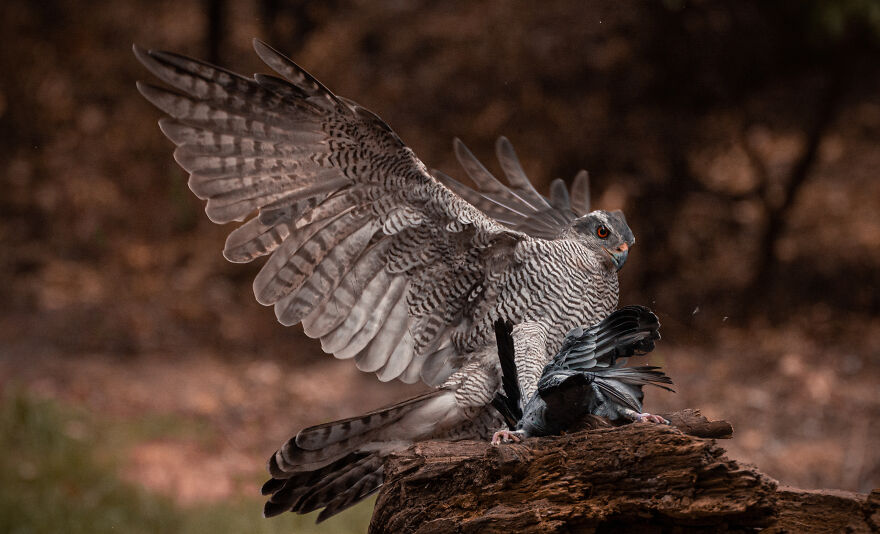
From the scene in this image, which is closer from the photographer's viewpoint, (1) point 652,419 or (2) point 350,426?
(1) point 652,419

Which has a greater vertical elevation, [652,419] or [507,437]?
[507,437]

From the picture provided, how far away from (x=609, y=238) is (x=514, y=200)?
814 millimetres

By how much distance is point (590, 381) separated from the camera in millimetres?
2398

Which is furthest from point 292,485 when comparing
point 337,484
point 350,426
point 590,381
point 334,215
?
point 590,381

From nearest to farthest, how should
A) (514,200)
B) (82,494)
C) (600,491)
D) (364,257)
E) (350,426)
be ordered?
1. (600,491)
2. (350,426)
3. (364,257)
4. (514,200)
5. (82,494)

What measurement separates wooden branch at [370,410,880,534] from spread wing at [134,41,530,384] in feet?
2.67

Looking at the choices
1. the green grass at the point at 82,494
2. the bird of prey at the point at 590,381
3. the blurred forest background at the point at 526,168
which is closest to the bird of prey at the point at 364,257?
the bird of prey at the point at 590,381

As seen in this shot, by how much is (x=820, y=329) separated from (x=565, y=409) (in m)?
4.95

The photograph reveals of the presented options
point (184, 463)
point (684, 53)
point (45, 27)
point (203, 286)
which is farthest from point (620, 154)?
point (45, 27)

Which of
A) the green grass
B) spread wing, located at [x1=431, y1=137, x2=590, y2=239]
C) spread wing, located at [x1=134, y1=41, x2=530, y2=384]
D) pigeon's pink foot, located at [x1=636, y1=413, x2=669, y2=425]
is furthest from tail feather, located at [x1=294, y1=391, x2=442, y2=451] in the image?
the green grass

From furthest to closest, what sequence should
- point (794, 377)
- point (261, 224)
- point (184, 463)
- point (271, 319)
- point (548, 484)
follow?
point (271, 319) < point (794, 377) < point (184, 463) < point (261, 224) < point (548, 484)

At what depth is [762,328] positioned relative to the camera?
6680 millimetres

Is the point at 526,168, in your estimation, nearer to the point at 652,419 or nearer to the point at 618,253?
the point at 618,253

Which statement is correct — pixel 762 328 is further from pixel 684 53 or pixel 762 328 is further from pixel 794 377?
pixel 684 53
